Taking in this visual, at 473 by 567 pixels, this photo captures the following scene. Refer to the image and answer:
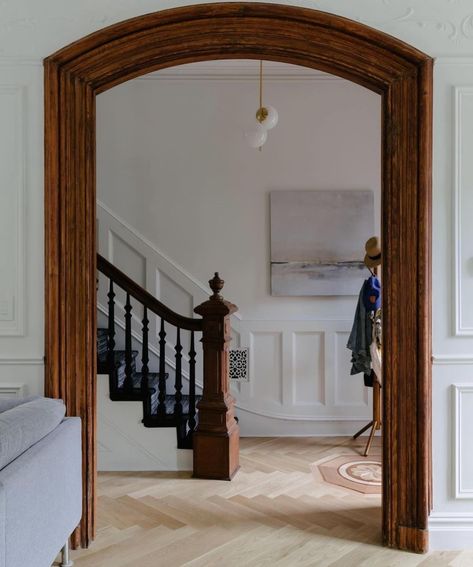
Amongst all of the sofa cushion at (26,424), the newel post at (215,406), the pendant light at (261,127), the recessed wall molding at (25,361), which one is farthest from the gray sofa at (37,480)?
the pendant light at (261,127)

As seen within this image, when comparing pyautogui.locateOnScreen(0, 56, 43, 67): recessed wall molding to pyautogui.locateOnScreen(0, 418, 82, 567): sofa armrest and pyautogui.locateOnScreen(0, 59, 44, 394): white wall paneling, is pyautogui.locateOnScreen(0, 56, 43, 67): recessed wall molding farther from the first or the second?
pyautogui.locateOnScreen(0, 418, 82, 567): sofa armrest

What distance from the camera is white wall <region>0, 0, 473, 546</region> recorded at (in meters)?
2.55

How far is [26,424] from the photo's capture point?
6.39 feet

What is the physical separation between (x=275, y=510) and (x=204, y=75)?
354 centimetres

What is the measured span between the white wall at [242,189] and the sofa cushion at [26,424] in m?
2.58

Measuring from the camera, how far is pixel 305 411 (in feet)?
15.6

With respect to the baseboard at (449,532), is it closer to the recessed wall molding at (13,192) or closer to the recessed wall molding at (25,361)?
the recessed wall molding at (25,361)

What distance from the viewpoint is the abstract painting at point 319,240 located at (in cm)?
471

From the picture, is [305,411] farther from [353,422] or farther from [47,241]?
[47,241]

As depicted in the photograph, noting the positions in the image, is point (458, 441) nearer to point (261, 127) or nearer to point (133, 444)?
point (133, 444)

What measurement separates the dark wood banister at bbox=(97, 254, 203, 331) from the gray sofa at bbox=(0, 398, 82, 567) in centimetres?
149

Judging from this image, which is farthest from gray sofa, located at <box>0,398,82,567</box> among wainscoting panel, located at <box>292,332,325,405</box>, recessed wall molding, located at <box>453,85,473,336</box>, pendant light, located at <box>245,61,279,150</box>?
wainscoting panel, located at <box>292,332,325,405</box>

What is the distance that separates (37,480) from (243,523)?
1.42 metres

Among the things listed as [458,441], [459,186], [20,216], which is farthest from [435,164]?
[20,216]
